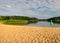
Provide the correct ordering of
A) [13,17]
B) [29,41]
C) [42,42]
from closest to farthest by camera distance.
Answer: [42,42] < [29,41] < [13,17]

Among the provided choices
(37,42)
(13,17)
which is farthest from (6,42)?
(13,17)

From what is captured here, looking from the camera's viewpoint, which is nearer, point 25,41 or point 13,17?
point 25,41

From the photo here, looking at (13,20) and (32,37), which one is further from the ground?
(32,37)

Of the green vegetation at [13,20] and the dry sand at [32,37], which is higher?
the dry sand at [32,37]

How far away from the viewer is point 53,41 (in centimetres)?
763

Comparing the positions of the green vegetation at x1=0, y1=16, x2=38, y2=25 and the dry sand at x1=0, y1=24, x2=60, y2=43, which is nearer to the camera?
the dry sand at x1=0, y1=24, x2=60, y2=43

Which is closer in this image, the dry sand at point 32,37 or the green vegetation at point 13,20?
the dry sand at point 32,37

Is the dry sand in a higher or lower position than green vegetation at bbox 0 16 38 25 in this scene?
higher

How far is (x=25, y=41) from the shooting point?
8.13 meters

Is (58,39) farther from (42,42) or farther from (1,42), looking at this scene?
(1,42)

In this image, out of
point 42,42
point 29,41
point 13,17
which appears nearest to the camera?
point 42,42

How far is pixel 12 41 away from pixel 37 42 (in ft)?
5.21

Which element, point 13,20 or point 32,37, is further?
point 13,20

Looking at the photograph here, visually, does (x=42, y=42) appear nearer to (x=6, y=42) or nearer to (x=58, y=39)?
(x=58, y=39)
